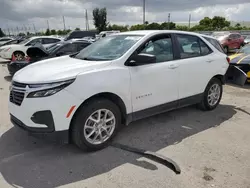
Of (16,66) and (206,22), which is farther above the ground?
(206,22)

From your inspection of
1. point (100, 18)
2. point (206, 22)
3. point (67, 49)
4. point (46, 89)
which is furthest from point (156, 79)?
point (100, 18)

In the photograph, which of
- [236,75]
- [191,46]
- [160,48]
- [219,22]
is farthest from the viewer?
[219,22]

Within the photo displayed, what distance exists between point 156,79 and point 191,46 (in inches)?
51.5

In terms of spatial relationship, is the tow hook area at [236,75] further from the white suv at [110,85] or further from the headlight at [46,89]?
the headlight at [46,89]

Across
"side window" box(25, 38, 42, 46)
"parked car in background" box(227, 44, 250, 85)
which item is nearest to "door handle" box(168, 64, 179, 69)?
"parked car in background" box(227, 44, 250, 85)

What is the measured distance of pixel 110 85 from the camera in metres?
3.35

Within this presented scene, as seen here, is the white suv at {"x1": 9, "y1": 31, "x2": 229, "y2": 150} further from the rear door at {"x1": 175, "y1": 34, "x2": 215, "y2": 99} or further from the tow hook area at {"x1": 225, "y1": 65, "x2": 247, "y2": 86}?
the tow hook area at {"x1": 225, "y1": 65, "x2": 247, "y2": 86}

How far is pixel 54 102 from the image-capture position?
9.73 feet

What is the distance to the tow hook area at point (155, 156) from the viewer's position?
3.07m

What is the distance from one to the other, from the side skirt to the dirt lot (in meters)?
0.34

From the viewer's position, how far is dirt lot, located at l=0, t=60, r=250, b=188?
2818mm

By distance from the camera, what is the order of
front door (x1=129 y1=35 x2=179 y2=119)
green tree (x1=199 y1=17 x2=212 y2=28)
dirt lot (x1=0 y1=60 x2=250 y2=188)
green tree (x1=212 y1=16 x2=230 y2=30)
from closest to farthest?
dirt lot (x1=0 y1=60 x2=250 y2=188), front door (x1=129 y1=35 x2=179 y2=119), green tree (x1=212 y1=16 x2=230 y2=30), green tree (x1=199 y1=17 x2=212 y2=28)

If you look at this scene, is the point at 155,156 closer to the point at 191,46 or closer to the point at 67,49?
the point at 191,46

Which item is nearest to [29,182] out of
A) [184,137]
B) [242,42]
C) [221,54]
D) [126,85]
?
[126,85]
